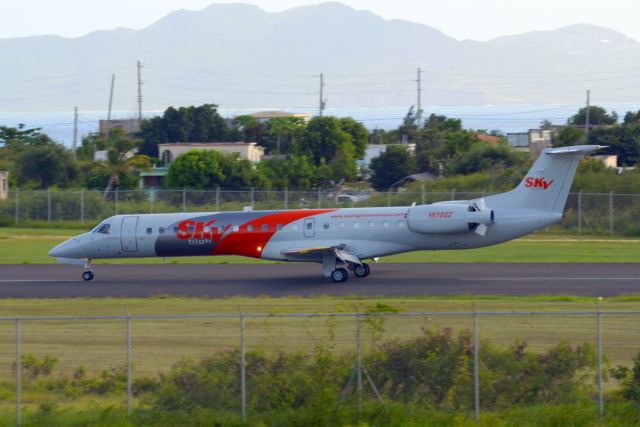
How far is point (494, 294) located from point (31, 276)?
1641cm

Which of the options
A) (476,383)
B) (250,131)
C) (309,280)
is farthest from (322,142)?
(476,383)

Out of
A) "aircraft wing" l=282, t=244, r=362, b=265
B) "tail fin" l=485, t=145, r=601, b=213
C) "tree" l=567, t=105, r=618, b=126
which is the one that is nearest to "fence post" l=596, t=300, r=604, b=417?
"tail fin" l=485, t=145, r=601, b=213

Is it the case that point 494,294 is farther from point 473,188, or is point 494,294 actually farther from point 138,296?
point 473,188

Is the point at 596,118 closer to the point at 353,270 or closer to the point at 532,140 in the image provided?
the point at 532,140

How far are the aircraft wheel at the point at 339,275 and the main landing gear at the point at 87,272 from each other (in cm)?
844

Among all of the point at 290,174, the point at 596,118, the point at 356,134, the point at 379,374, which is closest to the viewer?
the point at 379,374

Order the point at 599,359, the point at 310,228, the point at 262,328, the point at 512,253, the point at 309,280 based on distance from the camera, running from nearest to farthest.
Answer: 1. the point at 599,359
2. the point at 262,328
3. the point at 310,228
4. the point at 309,280
5. the point at 512,253

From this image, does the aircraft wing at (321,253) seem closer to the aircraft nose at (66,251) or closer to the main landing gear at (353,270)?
the main landing gear at (353,270)

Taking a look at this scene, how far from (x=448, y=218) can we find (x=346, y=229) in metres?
3.31

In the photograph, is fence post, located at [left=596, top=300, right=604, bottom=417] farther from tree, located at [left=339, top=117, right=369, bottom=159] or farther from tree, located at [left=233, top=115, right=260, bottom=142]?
tree, located at [left=233, top=115, right=260, bottom=142]

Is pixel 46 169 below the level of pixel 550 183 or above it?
above

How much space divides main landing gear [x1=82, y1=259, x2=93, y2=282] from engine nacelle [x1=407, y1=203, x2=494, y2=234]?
1105cm

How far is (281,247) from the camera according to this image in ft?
102

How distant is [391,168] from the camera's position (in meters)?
70.5
